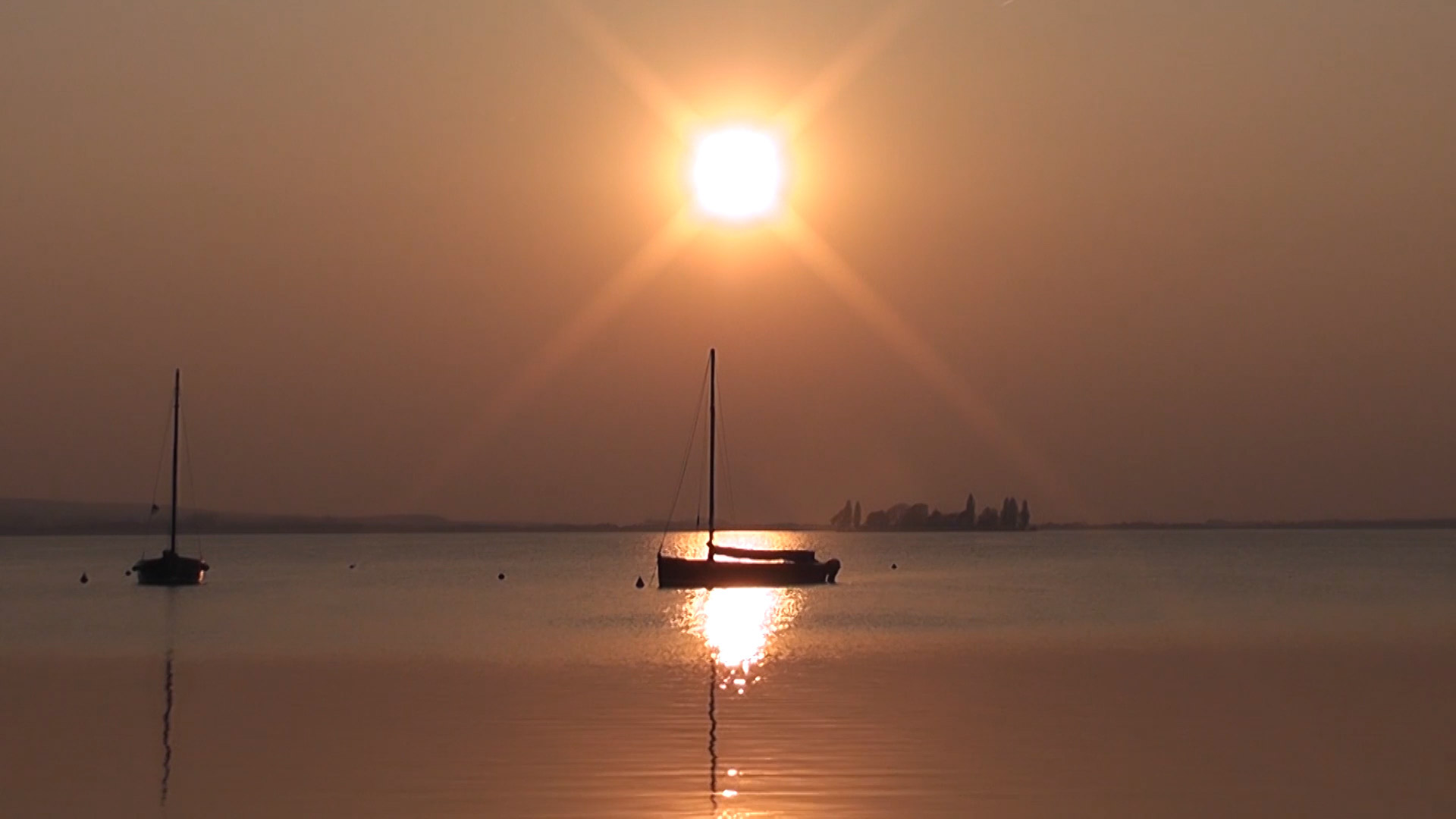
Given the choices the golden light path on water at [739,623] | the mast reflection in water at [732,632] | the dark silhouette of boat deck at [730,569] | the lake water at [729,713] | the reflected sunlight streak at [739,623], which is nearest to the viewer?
the lake water at [729,713]

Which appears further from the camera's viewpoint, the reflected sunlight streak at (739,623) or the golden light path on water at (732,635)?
the reflected sunlight streak at (739,623)

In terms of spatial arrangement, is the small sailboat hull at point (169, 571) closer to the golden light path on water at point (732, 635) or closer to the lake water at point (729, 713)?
the lake water at point (729, 713)

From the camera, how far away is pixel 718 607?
9525 cm

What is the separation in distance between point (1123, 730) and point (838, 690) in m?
9.79

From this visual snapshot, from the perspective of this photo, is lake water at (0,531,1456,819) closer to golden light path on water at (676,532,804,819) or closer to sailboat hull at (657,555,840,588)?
golden light path on water at (676,532,804,819)

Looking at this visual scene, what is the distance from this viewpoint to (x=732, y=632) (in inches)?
2906

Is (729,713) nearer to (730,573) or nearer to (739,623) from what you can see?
(739,623)

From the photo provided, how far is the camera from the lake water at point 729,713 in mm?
27875

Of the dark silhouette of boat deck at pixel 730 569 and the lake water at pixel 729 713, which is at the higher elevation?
the dark silhouette of boat deck at pixel 730 569

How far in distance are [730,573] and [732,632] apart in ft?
111

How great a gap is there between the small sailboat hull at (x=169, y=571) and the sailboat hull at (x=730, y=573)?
28.4 meters

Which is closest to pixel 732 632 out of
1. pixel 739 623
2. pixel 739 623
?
pixel 739 623

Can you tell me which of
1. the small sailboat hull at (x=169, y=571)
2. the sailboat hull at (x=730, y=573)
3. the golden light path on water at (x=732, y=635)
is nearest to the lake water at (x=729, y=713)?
the golden light path on water at (x=732, y=635)

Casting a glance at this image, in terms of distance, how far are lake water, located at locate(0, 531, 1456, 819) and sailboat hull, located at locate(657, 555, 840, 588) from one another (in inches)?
684
